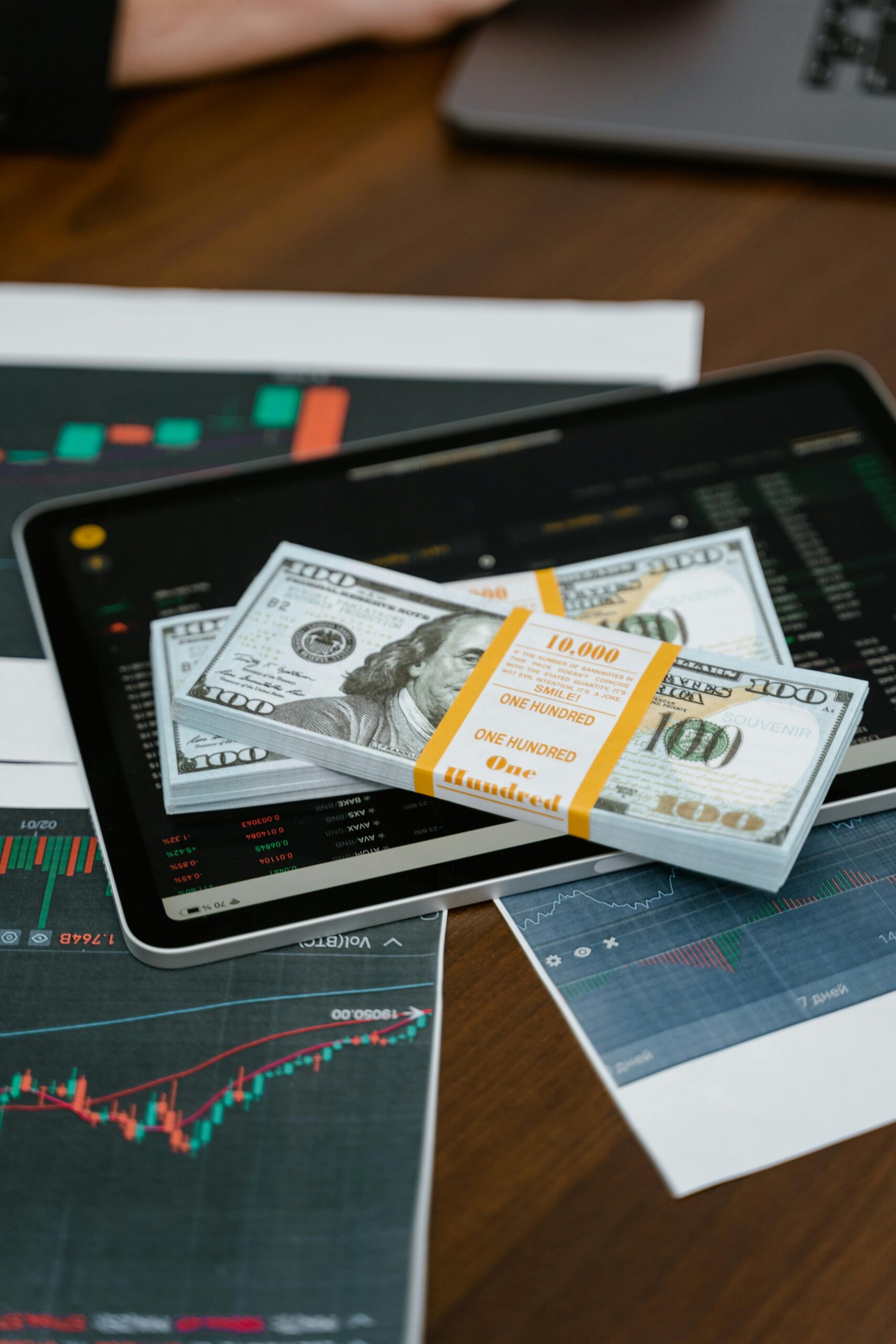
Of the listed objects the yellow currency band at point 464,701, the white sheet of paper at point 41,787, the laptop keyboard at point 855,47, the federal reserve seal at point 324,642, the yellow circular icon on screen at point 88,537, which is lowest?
the white sheet of paper at point 41,787

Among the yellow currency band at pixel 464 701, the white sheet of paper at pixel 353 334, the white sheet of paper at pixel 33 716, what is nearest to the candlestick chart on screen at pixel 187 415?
the white sheet of paper at pixel 353 334

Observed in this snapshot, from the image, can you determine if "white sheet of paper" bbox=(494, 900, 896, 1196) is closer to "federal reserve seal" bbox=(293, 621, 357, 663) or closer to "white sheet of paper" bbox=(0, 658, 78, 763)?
"federal reserve seal" bbox=(293, 621, 357, 663)

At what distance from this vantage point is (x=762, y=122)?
2.80ft

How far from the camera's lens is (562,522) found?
642mm

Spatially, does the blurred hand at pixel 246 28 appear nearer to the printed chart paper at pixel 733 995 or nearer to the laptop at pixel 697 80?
the laptop at pixel 697 80

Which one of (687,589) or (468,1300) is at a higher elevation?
(687,589)

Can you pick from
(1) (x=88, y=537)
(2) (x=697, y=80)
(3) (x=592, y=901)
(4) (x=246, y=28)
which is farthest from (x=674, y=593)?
(4) (x=246, y=28)

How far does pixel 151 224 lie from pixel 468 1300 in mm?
818

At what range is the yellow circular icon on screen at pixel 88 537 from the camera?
2.13 ft

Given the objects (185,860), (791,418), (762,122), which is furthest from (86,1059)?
(762,122)

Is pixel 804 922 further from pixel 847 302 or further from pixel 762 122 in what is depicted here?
pixel 762 122

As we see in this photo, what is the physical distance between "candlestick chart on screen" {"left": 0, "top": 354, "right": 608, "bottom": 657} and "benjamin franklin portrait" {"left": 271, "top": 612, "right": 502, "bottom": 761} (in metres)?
0.23

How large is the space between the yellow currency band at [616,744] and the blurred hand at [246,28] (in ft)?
2.33

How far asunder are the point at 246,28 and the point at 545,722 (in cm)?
77
